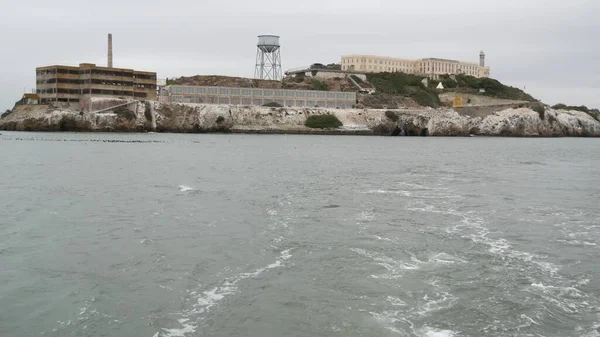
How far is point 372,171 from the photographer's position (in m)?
44.2

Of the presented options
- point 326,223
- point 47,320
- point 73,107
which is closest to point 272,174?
point 326,223

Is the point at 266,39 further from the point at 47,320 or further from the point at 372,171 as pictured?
the point at 47,320

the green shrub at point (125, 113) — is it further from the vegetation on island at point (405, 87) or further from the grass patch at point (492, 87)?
the grass patch at point (492, 87)

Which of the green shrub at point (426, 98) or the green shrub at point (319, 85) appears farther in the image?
the green shrub at point (426, 98)

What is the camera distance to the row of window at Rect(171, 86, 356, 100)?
12331 cm

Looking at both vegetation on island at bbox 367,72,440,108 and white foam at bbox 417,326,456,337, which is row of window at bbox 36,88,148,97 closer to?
vegetation on island at bbox 367,72,440,108

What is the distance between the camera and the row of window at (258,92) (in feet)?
405

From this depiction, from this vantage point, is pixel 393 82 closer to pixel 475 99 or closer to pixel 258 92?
pixel 475 99

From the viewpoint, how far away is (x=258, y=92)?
131000 mm

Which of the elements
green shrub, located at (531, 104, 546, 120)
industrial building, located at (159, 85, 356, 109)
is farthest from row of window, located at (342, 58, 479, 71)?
green shrub, located at (531, 104, 546, 120)

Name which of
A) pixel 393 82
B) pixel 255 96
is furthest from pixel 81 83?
pixel 393 82

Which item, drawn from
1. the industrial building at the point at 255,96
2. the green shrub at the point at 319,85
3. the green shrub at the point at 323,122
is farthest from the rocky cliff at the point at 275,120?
the green shrub at the point at 319,85

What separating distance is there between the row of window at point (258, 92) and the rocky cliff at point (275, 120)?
352 inches

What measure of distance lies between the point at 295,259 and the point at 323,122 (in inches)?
4233
